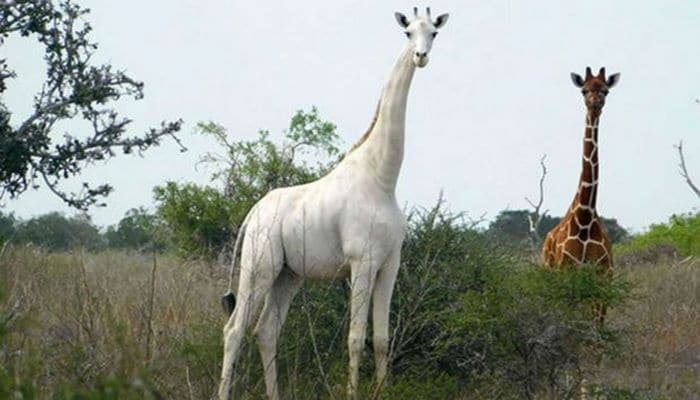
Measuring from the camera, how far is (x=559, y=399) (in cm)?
871

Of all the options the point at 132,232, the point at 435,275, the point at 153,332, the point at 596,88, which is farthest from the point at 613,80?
the point at 132,232

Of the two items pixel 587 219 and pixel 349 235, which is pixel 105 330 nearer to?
pixel 349 235

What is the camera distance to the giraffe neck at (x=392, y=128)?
866 centimetres

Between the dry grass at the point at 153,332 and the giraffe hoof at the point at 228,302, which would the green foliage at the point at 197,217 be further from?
the giraffe hoof at the point at 228,302

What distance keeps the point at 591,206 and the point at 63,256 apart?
809 centimetres

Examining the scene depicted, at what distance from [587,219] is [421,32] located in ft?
9.86

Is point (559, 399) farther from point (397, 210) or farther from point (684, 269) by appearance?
point (684, 269)

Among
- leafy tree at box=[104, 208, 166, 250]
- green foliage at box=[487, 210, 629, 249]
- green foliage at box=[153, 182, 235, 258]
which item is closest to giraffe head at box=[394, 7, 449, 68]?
green foliage at box=[153, 182, 235, 258]

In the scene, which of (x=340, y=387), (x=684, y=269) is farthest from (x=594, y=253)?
(x=684, y=269)

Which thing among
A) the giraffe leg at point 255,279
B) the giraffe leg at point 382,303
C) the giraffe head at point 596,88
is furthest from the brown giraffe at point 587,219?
the giraffe leg at point 255,279

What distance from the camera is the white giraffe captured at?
27.8ft

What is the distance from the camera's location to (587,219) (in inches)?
434

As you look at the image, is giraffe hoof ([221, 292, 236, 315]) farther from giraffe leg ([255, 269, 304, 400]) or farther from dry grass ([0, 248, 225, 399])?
dry grass ([0, 248, 225, 399])

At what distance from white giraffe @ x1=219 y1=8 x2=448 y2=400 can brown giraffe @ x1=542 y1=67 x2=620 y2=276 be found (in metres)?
2.35
